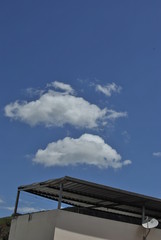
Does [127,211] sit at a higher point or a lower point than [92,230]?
higher

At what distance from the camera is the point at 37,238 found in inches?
493

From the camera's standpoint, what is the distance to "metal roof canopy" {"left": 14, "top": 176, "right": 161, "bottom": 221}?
41.2 ft

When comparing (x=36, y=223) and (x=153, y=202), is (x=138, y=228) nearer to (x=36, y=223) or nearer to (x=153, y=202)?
(x=153, y=202)

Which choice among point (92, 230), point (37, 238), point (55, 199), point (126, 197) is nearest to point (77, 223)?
point (92, 230)

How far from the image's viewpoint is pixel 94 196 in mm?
14367

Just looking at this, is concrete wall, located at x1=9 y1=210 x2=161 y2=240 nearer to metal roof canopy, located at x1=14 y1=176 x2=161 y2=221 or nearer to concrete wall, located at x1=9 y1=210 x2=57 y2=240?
concrete wall, located at x1=9 y1=210 x2=57 y2=240

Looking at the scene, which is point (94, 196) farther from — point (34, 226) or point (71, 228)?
point (34, 226)

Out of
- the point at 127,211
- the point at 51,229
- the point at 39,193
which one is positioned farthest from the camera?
the point at 127,211

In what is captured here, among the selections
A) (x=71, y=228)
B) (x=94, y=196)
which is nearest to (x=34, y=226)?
(x=71, y=228)

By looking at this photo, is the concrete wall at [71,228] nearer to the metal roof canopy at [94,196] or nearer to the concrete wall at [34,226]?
the concrete wall at [34,226]

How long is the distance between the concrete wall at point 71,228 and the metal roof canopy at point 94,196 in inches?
22.0

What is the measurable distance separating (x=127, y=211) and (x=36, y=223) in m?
5.39

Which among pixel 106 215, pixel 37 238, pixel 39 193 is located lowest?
pixel 37 238

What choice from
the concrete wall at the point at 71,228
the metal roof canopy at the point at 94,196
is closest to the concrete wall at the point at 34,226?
the concrete wall at the point at 71,228
